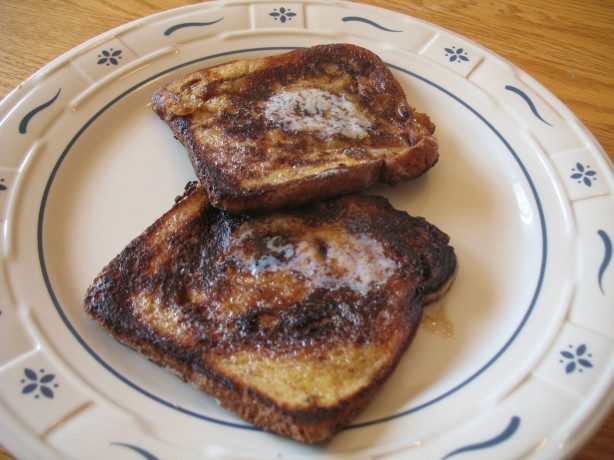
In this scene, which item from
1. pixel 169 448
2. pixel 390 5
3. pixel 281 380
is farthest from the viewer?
pixel 390 5

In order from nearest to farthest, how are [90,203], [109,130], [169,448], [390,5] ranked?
1. [169,448]
2. [90,203]
3. [109,130]
4. [390,5]

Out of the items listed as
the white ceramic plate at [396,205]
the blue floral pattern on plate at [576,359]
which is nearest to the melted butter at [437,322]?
the white ceramic plate at [396,205]

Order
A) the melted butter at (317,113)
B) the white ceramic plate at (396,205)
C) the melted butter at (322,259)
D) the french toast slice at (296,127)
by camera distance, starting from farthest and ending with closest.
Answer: the melted butter at (317,113) → the french toast slice at (296,127) → the melted butter at (322,259) → the white ceramic plate at (396,205)

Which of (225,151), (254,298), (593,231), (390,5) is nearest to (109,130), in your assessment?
(225,151)

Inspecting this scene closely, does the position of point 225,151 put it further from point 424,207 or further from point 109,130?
point 424,207

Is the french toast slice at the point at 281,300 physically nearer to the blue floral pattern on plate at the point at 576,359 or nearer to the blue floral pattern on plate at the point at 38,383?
the blue floral pattern on plate at the point at 38,383

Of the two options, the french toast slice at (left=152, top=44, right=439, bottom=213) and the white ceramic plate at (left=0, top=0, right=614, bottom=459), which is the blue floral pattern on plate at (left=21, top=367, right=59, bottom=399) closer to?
the white ceramic plate at (left=0, top=0, right=614, bottom=459)

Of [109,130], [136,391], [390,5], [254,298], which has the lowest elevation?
[136,391]
